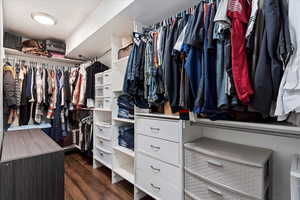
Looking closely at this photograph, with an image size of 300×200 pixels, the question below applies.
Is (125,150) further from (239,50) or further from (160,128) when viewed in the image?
(239,50)

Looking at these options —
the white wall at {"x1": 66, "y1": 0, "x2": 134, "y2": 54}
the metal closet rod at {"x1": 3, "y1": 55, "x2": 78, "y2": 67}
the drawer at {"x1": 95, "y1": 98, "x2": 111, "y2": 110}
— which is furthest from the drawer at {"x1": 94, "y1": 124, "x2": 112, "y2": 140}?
the metal closet rod at {"x1": 3, "y1": 55, "x2": 78, "y2": 67}

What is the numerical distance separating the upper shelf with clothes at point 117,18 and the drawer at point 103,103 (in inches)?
33.5

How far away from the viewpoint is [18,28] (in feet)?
7.88

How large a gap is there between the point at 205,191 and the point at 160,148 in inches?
17.1

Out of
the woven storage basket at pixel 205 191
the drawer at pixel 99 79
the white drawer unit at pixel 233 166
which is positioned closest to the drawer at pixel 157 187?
the woven storage basket at pixel 205 191

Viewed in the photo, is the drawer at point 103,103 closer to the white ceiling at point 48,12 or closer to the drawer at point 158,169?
the drawer at point 158,169

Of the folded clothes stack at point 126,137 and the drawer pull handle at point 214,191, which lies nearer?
the drawer pull handle at point 214,191

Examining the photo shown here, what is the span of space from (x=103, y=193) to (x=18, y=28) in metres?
2.77

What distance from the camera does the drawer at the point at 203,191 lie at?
910 mm

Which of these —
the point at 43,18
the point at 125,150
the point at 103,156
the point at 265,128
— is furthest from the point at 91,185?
the point at 43,18

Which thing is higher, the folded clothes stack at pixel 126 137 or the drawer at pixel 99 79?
the drawer at pixel 99 79

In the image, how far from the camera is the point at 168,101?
3.84 ft

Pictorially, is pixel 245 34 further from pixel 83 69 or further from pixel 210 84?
pixel 83 69

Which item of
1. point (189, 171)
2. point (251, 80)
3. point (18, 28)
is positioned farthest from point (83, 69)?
point (251, 80)
